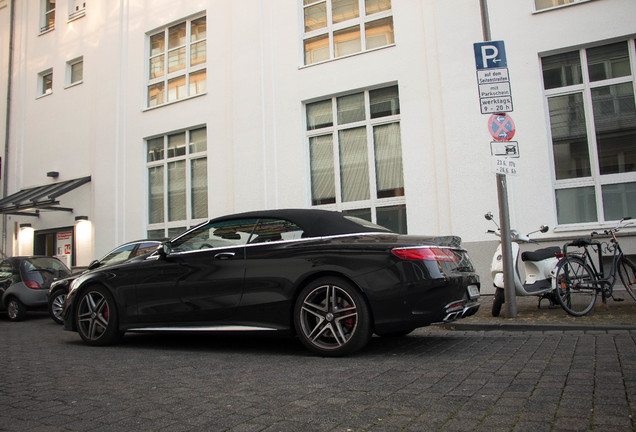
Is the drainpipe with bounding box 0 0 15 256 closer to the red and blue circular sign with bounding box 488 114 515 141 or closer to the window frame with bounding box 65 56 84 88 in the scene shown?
the window frame with bounding box 65 56 84 88

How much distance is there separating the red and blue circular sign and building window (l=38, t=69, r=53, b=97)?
58.3ft

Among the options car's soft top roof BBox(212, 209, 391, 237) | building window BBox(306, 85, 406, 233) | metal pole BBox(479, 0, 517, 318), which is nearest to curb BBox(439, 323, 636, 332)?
metal pole BBox(479, 0, 517, 318)

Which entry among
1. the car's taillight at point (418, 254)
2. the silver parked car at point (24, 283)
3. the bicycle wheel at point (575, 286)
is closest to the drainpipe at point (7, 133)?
the silver parked car at point (24, 283)

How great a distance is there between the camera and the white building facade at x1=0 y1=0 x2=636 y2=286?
10.1 metres

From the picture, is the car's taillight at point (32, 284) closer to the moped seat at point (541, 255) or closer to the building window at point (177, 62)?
the building window at point (177, 62)

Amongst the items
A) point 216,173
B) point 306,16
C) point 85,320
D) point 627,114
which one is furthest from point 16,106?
point 627,114

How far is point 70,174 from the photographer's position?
59.0 ft

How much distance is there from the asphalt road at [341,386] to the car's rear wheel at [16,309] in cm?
523

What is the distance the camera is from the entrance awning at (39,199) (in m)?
16.3

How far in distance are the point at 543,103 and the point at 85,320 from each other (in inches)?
344

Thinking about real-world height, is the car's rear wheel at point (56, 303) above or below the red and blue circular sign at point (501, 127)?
below

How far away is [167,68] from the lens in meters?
16.0

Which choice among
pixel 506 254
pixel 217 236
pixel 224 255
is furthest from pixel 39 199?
pixel 506 254

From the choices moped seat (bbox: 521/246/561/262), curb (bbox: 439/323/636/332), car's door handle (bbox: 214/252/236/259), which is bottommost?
curb (bbox: 439/323/636/332)
